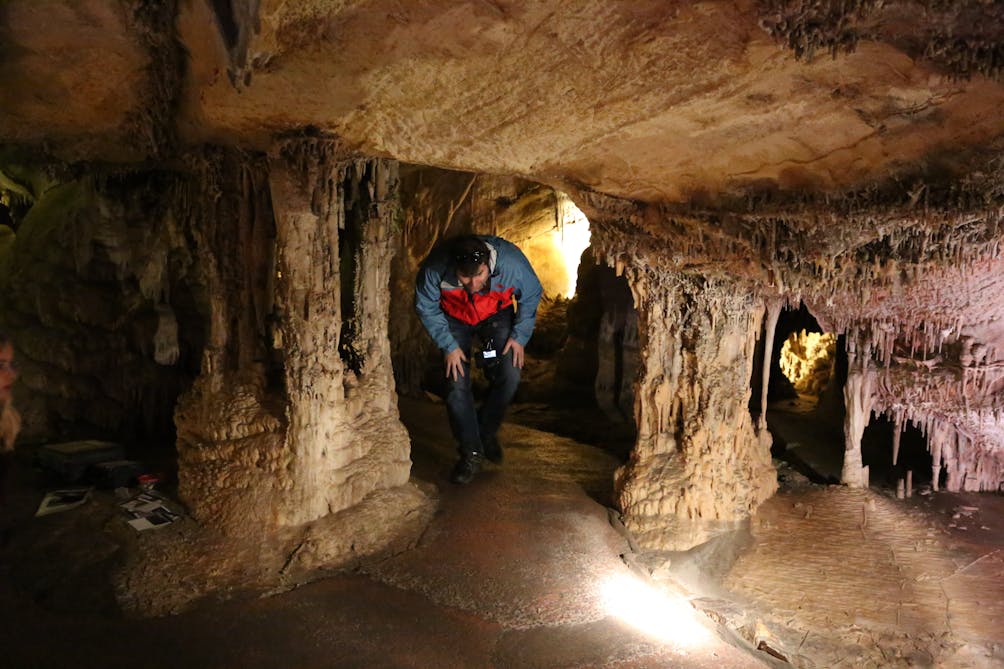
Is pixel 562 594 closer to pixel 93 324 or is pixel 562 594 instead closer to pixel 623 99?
pixel 623 99

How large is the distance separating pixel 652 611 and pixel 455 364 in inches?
100

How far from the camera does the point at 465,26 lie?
3.32 metres

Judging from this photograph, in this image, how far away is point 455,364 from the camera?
240 inches

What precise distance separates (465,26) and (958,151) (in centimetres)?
265

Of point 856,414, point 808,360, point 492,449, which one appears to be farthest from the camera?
point 808,360

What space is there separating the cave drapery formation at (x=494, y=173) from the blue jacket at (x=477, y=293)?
1.21 ft

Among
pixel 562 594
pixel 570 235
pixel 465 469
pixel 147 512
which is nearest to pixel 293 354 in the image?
pixel 147 512

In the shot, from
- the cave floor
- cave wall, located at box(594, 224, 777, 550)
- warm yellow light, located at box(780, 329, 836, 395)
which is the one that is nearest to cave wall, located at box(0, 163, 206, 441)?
the cave floor

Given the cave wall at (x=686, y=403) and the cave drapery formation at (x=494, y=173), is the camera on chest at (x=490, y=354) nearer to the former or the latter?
the cave drapery formation at (x=494, y=173)

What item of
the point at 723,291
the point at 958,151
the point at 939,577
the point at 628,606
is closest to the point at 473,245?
the point at 723,291

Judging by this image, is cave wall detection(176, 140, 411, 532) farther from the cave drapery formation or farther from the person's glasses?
the person's glasses

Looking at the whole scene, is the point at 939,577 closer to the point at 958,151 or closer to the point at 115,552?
the point at 958,151

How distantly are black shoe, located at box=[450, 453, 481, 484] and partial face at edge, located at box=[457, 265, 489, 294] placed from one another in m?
1.49

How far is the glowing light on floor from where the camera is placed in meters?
4.19
